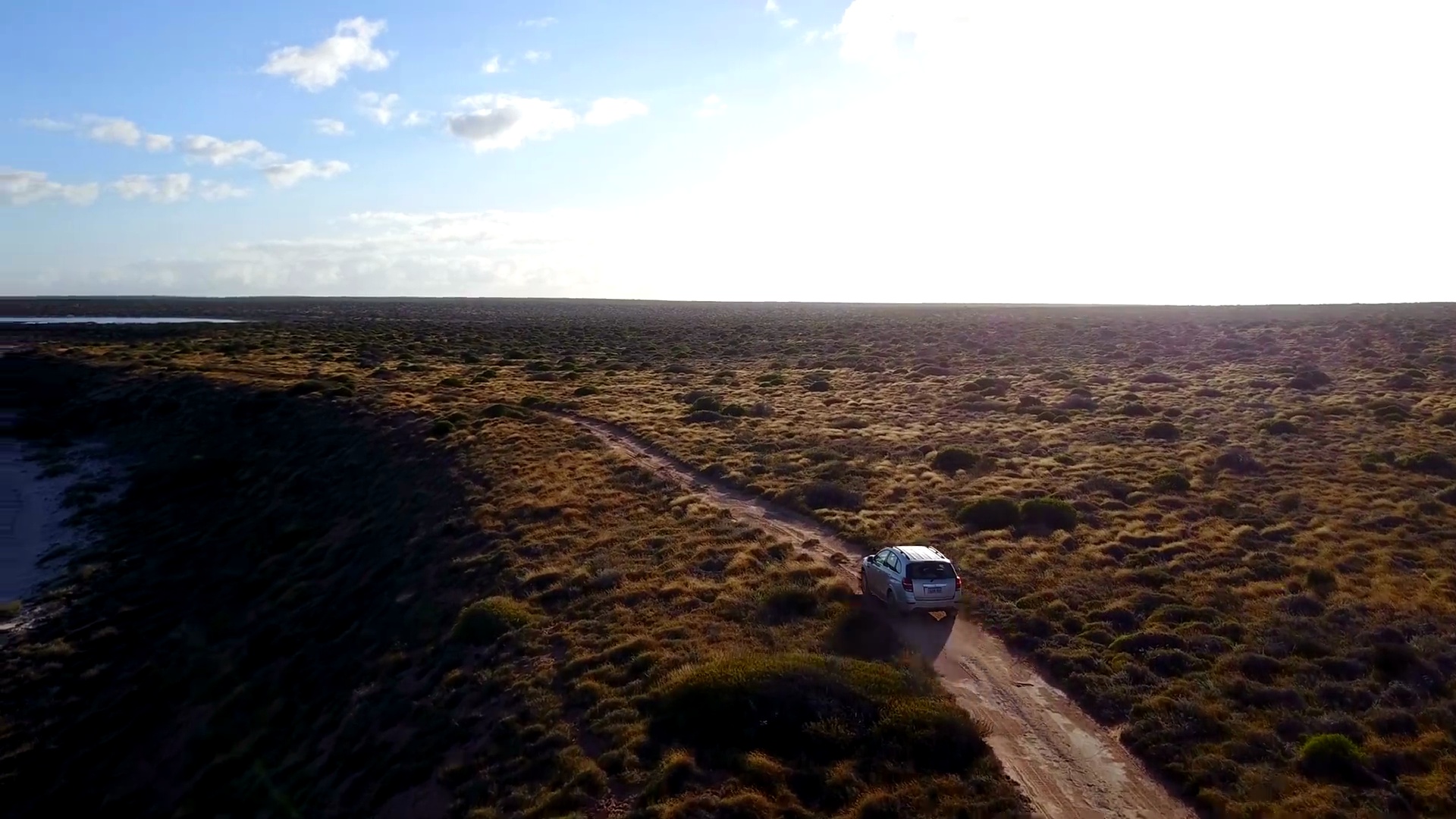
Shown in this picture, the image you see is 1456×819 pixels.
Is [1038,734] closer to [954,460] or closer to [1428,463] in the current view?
[954,460]

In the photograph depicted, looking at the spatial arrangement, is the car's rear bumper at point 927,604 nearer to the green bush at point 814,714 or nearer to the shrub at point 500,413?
the green bush at point 814,714

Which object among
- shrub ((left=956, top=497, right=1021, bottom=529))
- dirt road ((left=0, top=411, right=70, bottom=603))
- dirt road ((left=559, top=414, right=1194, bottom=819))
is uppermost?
shrub ((left=956, top=497, right=1021, bottom=529))

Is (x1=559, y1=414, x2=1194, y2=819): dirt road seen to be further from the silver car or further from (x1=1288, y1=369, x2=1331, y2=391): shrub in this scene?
(x1=1288, y1=369, x2=1331, y2=391): shrub

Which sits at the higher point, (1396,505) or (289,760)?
(1396,505)

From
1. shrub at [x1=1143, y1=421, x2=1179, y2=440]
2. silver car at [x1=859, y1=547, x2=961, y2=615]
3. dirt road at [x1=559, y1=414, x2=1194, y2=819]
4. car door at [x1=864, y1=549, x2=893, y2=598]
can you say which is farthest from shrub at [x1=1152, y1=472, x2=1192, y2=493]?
car door at [x1=864, y1=549, x2=893, y2=598]

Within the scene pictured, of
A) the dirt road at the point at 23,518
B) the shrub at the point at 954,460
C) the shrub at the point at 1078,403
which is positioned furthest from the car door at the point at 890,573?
the shrub at the point at 1078,403

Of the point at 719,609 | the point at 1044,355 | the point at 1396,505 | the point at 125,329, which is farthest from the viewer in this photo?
the point at 125,329

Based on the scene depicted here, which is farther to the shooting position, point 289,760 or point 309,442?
point 309,442

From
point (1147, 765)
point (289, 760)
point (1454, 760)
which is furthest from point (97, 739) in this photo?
point (1454, 760)

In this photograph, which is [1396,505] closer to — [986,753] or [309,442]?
[986,753]
